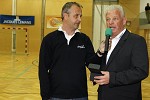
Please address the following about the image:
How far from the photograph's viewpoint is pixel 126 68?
6.82 ft

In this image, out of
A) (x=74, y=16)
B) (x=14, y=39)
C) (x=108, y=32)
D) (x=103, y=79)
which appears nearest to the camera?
(x=103, y=79)

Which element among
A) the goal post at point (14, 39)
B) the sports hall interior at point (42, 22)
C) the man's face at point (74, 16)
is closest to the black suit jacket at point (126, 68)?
the man's face at point (74, 16)

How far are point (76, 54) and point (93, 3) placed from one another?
52.5 feet

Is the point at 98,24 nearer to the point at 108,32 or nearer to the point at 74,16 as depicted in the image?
the point at 74,16

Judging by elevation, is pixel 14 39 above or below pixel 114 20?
below

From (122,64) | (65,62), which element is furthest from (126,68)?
(65,62)

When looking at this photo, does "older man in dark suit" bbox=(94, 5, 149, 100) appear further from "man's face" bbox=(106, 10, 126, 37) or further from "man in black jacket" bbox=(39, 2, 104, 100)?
"man in black jacket" bbox=(39, 2, 104, 100)

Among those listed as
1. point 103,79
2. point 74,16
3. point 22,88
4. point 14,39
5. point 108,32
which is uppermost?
point 74,16

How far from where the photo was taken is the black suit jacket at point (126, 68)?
195cm

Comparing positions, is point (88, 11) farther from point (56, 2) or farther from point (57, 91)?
point (57, 91)

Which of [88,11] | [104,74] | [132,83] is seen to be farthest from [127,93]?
[88,11]

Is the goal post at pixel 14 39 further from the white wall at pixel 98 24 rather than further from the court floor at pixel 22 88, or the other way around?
the court floor at pixel 22 88

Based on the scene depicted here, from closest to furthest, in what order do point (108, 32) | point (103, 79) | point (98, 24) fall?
point (103, 79), point (108, 32), point (98, 24)

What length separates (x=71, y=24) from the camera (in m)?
2.57
